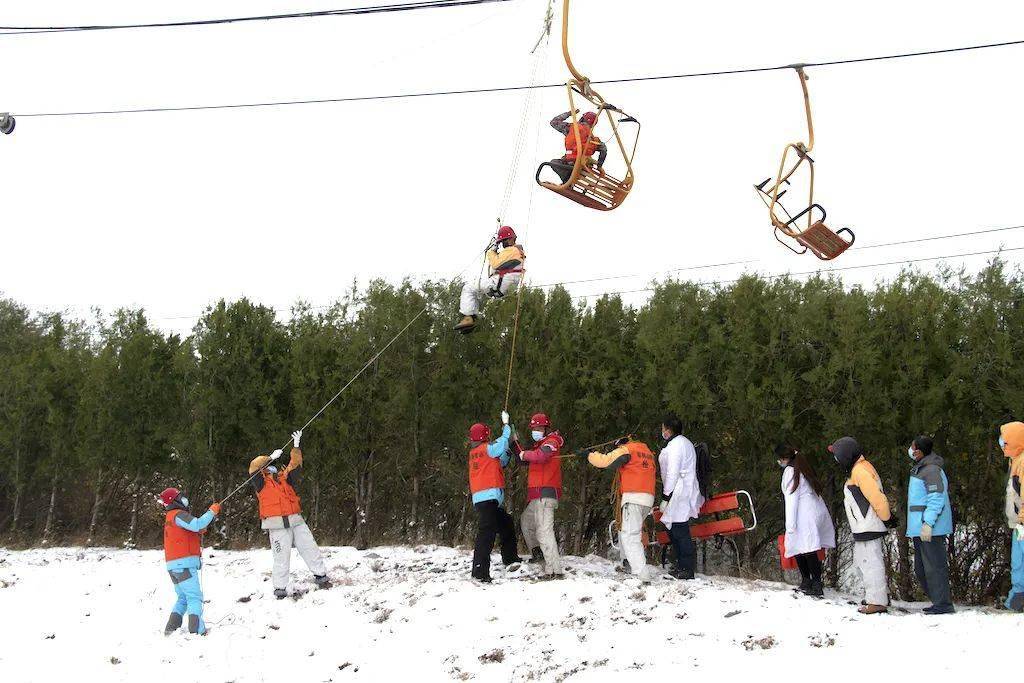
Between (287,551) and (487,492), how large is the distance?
102 inches

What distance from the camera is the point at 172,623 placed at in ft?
38.2

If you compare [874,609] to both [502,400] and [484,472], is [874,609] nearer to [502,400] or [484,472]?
[484,472]

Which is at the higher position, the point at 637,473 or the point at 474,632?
the point at 637,473

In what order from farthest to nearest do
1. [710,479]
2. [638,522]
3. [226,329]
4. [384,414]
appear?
[226,329] < [384,414] < [710,479] < [638,522]

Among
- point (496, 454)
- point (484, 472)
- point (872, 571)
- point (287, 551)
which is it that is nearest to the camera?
point (872, 571)

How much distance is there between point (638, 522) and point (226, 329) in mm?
8592

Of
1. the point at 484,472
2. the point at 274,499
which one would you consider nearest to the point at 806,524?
the point at 484,472

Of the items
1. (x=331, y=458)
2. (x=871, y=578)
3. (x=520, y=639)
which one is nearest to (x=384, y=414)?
(x=331, y=458)

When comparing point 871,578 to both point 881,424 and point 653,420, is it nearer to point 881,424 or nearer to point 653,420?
point 881,424

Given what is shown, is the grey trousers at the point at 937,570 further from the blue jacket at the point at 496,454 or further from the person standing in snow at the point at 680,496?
the blue jacket at the point at 496,454

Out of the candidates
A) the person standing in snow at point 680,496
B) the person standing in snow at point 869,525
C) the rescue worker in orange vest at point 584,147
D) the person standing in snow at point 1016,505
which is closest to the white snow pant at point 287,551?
the person standing in snow at point 680,496

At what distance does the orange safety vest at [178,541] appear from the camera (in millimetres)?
11594

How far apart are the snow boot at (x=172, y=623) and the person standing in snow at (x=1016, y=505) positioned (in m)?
8.91

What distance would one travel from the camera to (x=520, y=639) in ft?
34.1
